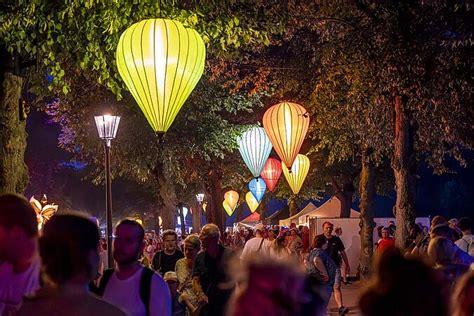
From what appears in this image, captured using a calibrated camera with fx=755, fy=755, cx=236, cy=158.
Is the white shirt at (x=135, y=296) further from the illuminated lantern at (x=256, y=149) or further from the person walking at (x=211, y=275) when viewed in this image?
the illuminated lantern at (x=256, y=149)

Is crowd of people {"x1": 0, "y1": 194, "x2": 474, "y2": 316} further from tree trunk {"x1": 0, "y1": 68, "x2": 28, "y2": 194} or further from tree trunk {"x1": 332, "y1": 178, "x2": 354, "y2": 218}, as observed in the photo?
tree trunk {"x1": 332, "y1": 178, "x2": 354, "y2": 218}

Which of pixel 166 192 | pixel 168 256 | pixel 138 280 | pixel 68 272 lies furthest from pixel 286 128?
pixel 68 272

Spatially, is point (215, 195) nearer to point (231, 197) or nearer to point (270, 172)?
point (270, 172)

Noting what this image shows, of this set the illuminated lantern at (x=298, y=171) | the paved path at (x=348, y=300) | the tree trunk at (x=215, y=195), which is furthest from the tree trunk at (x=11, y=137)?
the tree trunk at (x=215, y=195)

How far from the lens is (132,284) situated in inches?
211

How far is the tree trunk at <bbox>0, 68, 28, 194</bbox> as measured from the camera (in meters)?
9.70

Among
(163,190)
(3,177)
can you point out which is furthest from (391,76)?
(163,190)

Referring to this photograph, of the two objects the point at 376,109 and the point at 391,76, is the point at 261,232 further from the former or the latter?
the point at 391,76

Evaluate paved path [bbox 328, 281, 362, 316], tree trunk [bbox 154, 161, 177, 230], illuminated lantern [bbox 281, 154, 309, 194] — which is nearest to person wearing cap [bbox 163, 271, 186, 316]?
paved path [bbox 328, 281, 362, 316]

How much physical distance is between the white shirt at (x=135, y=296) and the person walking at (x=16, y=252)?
0.80 meters

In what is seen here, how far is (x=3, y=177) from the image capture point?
9641mm

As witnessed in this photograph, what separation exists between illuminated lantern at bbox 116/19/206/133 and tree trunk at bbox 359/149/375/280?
16.7 meters

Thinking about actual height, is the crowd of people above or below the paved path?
above

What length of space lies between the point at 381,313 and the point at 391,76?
→ 14561 millimetres
